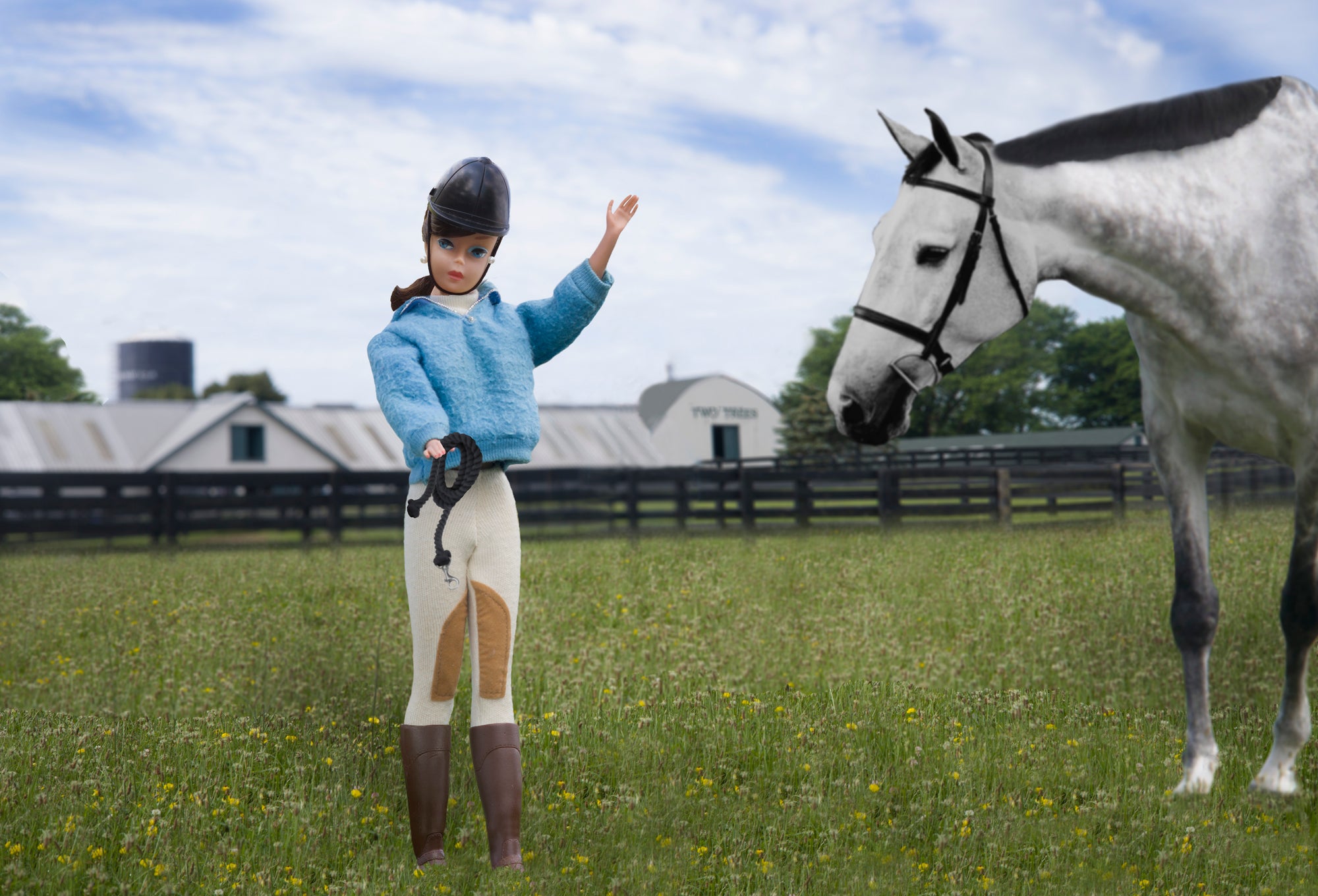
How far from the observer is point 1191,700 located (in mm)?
3557

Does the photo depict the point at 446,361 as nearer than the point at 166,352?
Yes

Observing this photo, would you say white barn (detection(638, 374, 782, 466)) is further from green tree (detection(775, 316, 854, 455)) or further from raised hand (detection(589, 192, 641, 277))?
raised hand (detection(589, 192, 641, 277))

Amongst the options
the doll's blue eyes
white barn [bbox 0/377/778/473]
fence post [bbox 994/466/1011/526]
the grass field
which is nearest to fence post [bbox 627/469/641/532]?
fence post [bbox 994/466/1011/526]

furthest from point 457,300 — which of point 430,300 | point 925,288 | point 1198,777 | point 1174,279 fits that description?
point 1198,777

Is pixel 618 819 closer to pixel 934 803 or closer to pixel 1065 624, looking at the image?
pixel 934 803

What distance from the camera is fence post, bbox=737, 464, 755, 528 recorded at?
48.3 ft

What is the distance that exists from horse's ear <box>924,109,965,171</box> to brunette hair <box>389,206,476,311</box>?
4.42 feet

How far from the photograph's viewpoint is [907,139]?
2787 mm

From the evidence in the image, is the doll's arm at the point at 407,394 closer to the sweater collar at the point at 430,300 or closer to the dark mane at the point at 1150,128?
the sweater collar at the point at 430,300

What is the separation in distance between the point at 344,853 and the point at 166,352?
2765 inches

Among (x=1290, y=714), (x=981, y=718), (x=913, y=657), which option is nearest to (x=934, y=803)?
(x=981, y=718)

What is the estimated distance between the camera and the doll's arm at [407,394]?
2.66 meters

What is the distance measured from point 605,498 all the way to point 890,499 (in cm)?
430

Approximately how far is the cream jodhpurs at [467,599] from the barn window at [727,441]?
42409 millimetres
